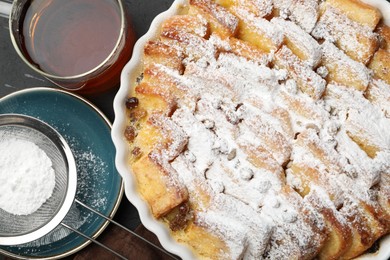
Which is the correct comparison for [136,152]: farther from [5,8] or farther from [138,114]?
[5,8]

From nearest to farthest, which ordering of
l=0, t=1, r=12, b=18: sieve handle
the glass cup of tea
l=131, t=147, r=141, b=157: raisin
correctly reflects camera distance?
l=131, t=147, r=141, b=157: raisin < the glass cup of tea < l=0, t=1, r=12, b=18: sieve handle

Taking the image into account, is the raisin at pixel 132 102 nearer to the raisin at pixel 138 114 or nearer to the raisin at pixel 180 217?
the raisin at pixel 138 114

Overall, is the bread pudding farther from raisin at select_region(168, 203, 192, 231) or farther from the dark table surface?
the dark table surface

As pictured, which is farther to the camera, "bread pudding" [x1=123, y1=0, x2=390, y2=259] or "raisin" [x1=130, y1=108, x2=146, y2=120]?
"raisin" [x1=130, y1=108, x2=146, y2=120]

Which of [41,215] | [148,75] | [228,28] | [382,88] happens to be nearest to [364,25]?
[382,88]

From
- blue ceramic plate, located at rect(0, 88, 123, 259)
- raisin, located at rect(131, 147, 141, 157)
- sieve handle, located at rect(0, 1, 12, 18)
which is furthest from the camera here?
sieve handle, located at rect(0, 1, 12, 18)

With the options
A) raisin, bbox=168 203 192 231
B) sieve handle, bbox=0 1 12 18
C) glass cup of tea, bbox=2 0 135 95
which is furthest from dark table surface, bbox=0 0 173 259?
raisin, bbox=168 203 192 231
